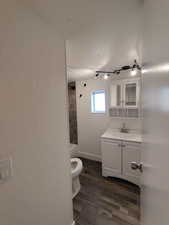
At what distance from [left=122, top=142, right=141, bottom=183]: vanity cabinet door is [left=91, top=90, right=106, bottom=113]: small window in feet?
3.50

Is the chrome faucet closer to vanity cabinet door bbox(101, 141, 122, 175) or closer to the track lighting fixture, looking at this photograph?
vanity cabinet door bbox(101, 141, 122, 175)

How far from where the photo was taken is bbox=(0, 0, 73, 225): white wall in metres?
0.74

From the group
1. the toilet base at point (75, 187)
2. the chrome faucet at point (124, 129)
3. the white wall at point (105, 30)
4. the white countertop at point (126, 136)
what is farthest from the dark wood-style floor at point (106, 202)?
the white wall at point (105, 30)

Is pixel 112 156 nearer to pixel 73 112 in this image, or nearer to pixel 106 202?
pixel 106 202

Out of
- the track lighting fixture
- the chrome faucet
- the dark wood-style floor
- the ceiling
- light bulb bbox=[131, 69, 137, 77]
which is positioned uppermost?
the ceiling

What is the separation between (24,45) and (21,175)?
900 mm

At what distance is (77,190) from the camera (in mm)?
2033

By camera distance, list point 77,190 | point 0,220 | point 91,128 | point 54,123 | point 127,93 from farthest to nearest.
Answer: point 91,128 → point 127,93 → point 77,190 → point 54,123 → point 0,220

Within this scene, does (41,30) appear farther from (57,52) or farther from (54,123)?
(54,123)

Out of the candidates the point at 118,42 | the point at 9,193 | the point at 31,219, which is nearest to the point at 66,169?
the point at 31,219

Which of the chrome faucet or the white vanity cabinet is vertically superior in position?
the chrome faucet

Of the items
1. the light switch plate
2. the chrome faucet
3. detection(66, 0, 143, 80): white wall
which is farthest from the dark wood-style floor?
detection(66, 0, 143, 80): white wall

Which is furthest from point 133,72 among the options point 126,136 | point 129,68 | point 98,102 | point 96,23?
point 96,23

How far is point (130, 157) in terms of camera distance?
2.10 m
